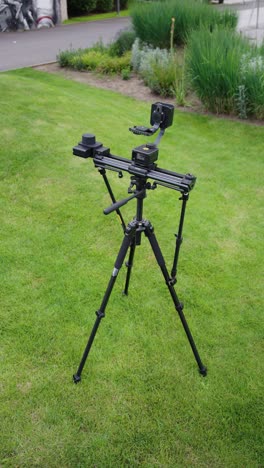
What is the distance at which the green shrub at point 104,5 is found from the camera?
25.6 m

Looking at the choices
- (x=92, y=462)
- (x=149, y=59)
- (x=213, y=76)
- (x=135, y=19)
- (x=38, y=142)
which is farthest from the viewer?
(x=135, y=19)

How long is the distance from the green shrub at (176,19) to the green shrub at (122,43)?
0.68 metres


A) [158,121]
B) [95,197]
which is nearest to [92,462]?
[158,121]

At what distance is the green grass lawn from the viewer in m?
2.74

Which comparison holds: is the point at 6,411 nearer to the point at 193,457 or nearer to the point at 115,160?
the point at 193,457

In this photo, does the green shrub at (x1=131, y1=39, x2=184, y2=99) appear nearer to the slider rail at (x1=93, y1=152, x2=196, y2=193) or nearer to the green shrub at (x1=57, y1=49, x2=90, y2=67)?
the green shrub at (x1=57, y1=49, x2=90, y2=67)

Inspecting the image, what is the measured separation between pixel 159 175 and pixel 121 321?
187 cm

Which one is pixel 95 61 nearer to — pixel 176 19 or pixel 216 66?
pixel 176 19

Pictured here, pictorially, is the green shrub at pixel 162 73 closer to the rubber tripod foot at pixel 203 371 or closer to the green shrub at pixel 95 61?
the green shrub at pixel 95 61

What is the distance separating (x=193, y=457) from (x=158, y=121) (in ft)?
7.38

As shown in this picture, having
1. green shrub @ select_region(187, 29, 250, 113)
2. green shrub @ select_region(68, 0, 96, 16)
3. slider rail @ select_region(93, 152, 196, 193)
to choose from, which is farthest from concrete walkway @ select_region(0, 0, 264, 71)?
slider rail @ select_region(93, 152, 196, 193)

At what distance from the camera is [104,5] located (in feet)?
84.6

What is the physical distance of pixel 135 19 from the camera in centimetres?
1134

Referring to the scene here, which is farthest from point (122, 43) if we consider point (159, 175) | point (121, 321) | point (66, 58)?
point (159, 175)
